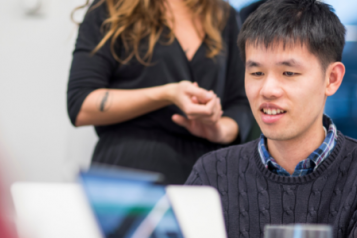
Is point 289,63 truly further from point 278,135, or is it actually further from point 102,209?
point 102,209

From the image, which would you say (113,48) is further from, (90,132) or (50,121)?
(50,121)

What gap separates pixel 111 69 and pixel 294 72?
2.13 ft

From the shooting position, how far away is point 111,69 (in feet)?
4.53

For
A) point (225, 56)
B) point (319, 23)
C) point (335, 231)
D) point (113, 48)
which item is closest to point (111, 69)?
point (113, 48)

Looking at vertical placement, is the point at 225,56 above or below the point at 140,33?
below

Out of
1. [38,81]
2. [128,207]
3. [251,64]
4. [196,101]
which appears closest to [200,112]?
[196,101]

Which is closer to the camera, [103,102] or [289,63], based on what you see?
[289,63]

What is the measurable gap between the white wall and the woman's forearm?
72 cm

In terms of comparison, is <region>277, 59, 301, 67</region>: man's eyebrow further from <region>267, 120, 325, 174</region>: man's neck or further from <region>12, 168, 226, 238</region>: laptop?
<region>12, 168, 226, 238</region>: laptop

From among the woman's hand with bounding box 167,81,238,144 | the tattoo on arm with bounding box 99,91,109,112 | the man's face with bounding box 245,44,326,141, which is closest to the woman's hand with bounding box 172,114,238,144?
the woman's hand with bounding box 167,81,238,144

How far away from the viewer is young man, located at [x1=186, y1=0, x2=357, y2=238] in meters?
0.96

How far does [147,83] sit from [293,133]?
0.57m

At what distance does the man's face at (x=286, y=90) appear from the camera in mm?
964

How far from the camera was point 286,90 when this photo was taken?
0.96m
